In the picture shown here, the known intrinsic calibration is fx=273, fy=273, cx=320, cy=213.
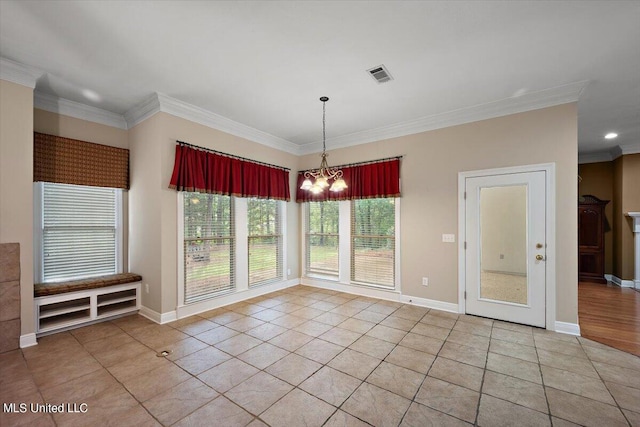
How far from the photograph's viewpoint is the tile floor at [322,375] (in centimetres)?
204

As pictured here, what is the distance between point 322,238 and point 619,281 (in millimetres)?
6670

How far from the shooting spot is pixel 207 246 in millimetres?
4402

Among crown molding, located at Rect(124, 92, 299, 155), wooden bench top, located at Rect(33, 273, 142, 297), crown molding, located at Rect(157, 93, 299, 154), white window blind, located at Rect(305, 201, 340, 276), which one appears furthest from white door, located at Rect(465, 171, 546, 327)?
wooden bench top, located at Rect(33, 273, 142, 297)

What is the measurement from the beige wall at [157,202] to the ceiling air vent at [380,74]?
9.03ft

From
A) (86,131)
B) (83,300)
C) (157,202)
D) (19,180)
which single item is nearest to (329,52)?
(157,202)

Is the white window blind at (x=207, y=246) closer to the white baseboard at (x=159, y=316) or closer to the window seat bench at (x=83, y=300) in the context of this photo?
the white baseboard at (x=159, y=316)

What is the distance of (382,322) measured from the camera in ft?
12.7

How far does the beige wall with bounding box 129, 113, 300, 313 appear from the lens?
3850 mm

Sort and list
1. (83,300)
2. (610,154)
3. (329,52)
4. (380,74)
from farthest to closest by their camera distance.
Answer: (610,154) → (83,300) → (380,74) → (329,52)

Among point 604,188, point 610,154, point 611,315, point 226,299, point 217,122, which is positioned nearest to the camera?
point 611,315

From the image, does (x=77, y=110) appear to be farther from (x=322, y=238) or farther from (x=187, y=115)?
(x=322, y=238)

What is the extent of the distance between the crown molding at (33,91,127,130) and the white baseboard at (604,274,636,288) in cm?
1031

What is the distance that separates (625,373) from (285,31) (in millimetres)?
4504

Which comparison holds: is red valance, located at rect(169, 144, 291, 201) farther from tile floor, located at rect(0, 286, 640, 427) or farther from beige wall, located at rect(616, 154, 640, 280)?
beige wall, located at rect(616, 154, 640, 280)
